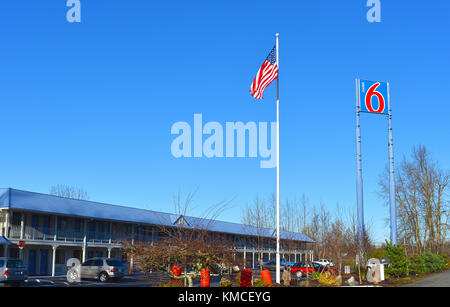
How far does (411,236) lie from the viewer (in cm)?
6581

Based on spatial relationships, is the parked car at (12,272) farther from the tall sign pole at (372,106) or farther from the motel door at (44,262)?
the tall sign pole at (372,106)

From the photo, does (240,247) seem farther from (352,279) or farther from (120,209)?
(352,279)

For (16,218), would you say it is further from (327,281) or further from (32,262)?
(327,281)

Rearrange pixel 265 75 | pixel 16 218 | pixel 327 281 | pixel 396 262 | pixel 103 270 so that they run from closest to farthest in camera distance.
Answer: pixel 265 75, pixel 327 281, pixel 103 270, pixel 396 262, pixel 16 218

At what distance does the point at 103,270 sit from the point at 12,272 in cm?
602

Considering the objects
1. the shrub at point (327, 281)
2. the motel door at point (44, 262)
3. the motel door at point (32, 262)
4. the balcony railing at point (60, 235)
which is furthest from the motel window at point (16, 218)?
the shrub at point (327, 281)

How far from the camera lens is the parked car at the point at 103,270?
105 ft

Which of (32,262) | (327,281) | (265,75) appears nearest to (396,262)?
(327,281)

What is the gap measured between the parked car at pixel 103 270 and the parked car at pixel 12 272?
15.8 feet

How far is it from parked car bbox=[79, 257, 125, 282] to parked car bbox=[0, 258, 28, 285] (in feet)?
15.8

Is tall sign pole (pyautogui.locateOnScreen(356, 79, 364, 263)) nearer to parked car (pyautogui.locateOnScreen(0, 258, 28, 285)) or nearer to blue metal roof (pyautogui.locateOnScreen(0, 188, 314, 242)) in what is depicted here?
blue metal roof (pyautogui.locateOnScreen(0, 188, 314, 242))

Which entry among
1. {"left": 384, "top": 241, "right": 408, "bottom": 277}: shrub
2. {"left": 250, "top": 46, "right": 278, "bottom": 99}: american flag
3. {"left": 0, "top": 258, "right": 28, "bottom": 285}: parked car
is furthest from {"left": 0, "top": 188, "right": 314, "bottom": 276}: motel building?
{"left": 250, "top": 46, "right": 278, "bottom": 99}: american flag

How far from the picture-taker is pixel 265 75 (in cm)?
2383
